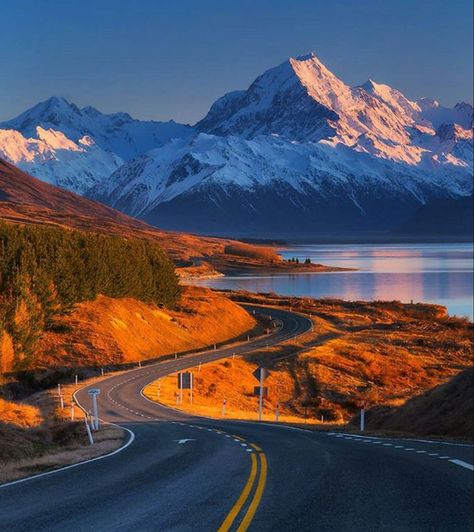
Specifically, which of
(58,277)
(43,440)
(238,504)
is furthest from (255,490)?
(58,277)

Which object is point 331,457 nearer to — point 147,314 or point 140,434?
point 140,434

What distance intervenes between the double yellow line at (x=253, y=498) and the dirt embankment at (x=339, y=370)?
28737 millimetres

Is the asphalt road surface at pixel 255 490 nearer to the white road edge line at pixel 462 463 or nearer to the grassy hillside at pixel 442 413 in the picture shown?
the white road edge line at pixel 462 463

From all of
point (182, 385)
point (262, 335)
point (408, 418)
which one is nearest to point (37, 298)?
point (182, 385)


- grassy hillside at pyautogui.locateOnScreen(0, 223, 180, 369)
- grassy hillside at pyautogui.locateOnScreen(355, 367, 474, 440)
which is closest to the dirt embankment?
grassy hillside at pyautogui.locateOnScreen(355, 367, 474, 440)

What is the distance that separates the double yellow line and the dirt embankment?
94.3 feet

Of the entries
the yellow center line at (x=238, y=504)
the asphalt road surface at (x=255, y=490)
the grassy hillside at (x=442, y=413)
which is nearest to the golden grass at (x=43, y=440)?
the asphalt road surface at (x=255, y=490)

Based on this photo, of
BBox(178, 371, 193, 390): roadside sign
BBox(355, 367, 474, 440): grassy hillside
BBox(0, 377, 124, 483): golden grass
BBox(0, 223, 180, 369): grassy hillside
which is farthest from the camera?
BBox(0, 223, 180, 369): grassy hillside

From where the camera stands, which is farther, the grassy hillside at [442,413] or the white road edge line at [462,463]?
the grassy hillside at [442,413]

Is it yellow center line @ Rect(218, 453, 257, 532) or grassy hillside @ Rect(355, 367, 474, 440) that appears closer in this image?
yellow center line @ Rect(218, 453, 257, 532)

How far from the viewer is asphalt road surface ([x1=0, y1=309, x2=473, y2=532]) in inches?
500

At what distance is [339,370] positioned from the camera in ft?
244

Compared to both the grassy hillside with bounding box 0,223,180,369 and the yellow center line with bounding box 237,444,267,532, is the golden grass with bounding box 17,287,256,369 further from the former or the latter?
the yellow center line with bounding box 237,444,267,532

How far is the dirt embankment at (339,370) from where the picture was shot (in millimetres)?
60156
